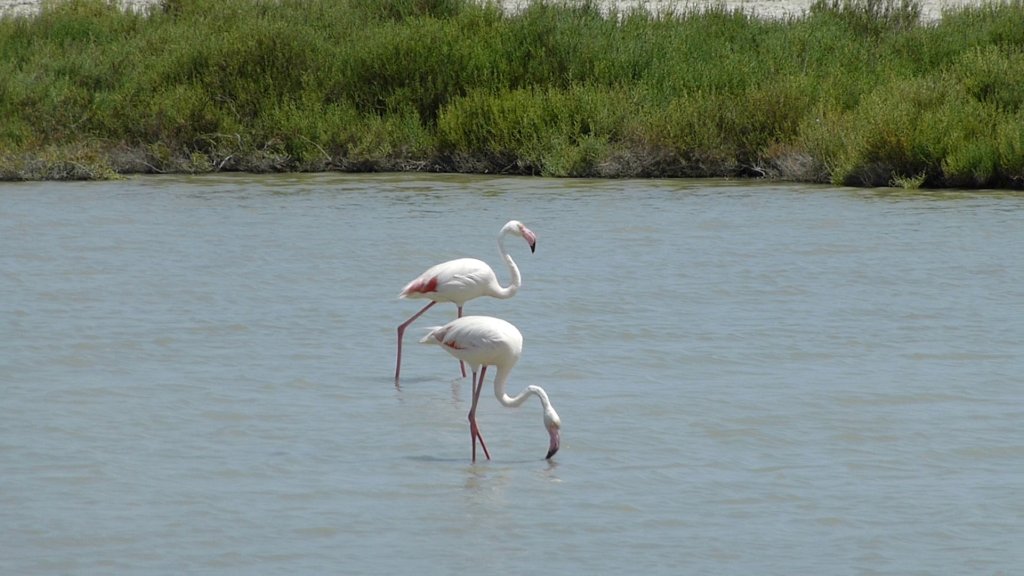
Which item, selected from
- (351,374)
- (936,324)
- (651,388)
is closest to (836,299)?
(936,324)

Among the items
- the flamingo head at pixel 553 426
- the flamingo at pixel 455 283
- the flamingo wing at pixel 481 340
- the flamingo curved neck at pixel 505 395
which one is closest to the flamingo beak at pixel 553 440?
the flamingo head at pixel 553 426

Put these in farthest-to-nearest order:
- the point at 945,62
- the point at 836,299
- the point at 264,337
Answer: the point at 945,62
the point at 836,299
the point at 264,337

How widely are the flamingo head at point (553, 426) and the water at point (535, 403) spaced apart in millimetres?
99

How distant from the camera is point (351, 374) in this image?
8820mm

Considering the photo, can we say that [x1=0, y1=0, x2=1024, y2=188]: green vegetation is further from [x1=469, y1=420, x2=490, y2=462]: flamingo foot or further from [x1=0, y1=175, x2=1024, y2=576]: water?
[x1=469, y1=420, x2=490, y2=462]: flamingo foot

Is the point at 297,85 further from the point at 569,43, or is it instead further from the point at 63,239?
the point at 63,239

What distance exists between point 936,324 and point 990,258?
2.79 meters

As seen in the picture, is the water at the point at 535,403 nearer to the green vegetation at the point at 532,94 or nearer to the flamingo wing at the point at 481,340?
the flamingo wing at the point at 481,340

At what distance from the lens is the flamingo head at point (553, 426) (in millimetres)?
6723

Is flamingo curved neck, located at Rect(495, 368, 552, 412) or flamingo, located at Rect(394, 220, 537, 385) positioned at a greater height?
flamingo, located at Rect(394, 220, 537, 385)

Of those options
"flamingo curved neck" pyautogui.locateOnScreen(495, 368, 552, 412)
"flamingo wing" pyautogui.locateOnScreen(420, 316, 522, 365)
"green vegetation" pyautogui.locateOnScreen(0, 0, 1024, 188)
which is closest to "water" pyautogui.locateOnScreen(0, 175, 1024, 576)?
"flamingo curved neck" pyautogui.locateOnScreen(495, 368, 552, 412)

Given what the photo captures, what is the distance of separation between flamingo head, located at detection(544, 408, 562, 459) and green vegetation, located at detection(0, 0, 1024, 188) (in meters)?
10.8

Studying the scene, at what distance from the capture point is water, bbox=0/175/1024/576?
5.78 meters

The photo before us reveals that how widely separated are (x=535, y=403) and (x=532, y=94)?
40.1 feet
